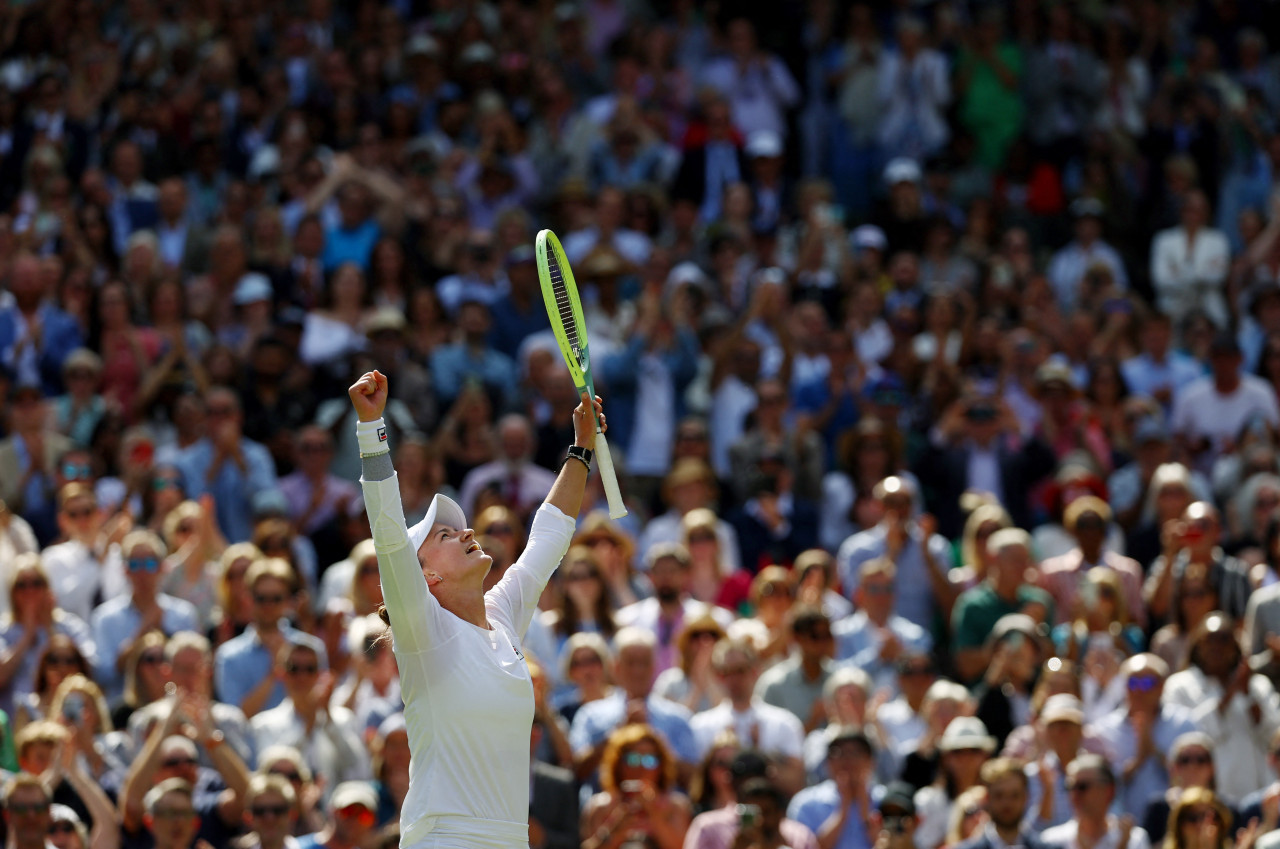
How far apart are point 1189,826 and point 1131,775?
103 centimetres

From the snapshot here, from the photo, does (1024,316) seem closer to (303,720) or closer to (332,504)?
(332,504)

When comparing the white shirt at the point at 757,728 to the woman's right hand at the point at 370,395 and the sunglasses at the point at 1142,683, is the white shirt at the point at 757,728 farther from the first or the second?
the woman's right hand at the point at 370,395

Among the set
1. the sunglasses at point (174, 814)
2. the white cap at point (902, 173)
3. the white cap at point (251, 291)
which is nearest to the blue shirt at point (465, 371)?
the white cap at point (251, 291)

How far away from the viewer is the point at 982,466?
13.9 metres

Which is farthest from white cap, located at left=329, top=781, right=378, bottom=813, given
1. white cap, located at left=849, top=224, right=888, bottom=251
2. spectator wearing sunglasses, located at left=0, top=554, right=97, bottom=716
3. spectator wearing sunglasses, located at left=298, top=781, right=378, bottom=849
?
white cap, located at left=849, top=224, right=888, bottom=251

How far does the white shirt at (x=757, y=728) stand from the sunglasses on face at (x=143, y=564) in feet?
10.3

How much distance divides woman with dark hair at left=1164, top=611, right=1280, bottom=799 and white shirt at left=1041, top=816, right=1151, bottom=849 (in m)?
1.08

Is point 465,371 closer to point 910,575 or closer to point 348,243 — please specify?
point 348,243

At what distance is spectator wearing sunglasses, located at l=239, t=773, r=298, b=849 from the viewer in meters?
9.51

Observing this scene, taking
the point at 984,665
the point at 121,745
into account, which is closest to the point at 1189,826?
the point at 984,665

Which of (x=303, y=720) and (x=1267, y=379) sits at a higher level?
(x=1267, y=379)

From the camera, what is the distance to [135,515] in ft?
42.4

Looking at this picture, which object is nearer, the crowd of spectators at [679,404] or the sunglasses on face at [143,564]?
the crowd of spectators at [679,404]

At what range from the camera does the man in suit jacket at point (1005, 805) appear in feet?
31.7
